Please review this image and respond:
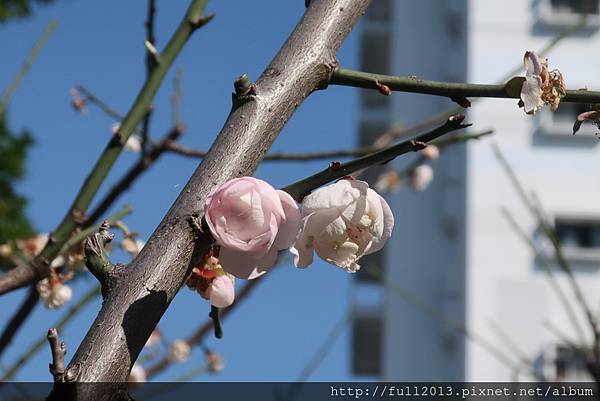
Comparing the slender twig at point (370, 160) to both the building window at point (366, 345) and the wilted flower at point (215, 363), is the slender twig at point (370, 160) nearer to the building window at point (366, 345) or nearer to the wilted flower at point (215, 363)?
the wilted flower at point (215, 363)

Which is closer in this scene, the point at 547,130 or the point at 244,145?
the point at 244,145

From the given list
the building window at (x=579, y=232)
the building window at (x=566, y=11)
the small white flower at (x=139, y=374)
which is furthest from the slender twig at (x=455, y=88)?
the building window at (x=566, y=11)

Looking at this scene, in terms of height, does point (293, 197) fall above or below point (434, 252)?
below

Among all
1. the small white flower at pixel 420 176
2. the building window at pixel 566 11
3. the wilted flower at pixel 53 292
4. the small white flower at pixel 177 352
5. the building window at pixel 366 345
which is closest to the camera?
the wilted flower at pixel 53 292

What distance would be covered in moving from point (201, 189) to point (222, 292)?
91mm

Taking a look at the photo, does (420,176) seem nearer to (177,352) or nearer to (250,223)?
(177,352)

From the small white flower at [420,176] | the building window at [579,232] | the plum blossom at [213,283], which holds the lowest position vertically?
the plum blossom at [213,283]

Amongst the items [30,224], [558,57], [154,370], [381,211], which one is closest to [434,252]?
[558,57]

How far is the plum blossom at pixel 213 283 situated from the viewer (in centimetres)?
58

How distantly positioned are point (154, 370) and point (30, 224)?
6135 millimetres

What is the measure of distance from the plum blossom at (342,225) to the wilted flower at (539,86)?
10cm

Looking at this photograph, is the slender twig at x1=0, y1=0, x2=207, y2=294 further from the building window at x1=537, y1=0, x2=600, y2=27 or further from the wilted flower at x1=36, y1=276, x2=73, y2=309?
the building window at x1=537, y1=0, x2=600, y2=27

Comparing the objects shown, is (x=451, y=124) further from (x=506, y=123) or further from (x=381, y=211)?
(x=506, y=123)

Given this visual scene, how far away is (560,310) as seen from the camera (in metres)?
10.5
